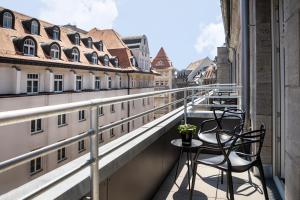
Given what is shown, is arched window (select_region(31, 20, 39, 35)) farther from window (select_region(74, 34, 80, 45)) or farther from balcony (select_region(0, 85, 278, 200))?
balcony (select_region(0, 85, 278, 200))

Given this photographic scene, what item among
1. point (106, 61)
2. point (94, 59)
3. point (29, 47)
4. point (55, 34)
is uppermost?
point (55, 34)

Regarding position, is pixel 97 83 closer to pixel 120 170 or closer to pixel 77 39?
pixel 77 39

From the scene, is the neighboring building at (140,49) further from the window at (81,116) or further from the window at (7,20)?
the window at (7,20)

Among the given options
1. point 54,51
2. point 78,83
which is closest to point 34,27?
point 54,51

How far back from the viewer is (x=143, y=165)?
10.1ft

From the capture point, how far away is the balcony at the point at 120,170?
54.7 inches

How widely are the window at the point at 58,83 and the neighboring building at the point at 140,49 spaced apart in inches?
750

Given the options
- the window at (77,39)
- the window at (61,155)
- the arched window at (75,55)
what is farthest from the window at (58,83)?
the window at (77,39)

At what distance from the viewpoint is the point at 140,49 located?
137 feet

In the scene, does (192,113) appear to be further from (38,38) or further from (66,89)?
(38,38)

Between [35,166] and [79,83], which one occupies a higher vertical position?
[79,83]

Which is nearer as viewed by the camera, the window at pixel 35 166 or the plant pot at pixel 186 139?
the plant pot at pixel 186 139

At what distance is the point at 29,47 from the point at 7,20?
2.51 m

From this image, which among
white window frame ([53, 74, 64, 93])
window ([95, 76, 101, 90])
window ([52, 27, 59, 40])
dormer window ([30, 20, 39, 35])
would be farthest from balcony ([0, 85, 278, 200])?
window ([95, 76, 101, 90])
